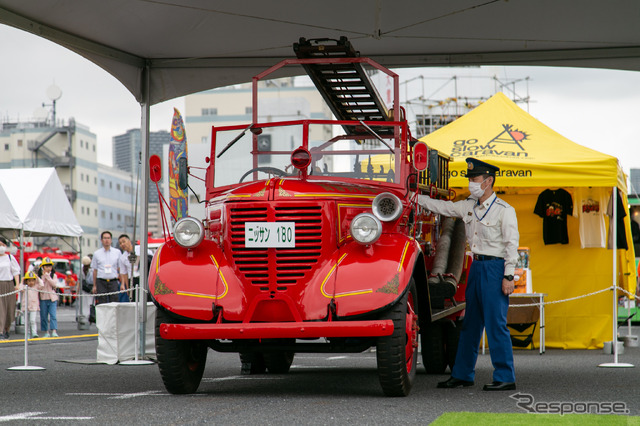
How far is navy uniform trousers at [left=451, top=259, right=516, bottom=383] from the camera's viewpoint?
8094mm

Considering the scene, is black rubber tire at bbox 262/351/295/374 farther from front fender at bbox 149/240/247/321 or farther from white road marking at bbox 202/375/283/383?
front fender at bbox 149/240/247/321

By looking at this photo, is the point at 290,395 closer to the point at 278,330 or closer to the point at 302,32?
the point at 278,330

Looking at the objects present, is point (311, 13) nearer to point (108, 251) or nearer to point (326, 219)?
point (326, 219)

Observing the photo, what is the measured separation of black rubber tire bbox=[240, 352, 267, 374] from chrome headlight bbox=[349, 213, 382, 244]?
10.5 feet

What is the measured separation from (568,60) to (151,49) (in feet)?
17.1

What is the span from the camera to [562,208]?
13.9 metres

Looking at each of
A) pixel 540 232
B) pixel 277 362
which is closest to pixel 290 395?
pixel 277 362

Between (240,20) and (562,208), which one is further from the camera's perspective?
(562,208)

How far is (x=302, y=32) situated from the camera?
10.9m

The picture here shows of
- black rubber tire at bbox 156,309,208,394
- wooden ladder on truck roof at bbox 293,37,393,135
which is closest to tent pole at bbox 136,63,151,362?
wooden ladder on truck roof at bbox 293,37,393,135

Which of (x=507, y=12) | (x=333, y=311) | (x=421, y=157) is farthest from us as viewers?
(x=507, y=12)

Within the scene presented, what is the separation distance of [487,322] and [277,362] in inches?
114

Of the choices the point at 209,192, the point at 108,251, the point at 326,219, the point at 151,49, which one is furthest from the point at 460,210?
the point at 108,251

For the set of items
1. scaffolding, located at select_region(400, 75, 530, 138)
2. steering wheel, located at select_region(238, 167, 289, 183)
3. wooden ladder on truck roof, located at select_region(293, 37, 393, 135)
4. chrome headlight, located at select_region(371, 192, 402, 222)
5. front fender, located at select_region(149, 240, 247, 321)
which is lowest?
front fender, located at select_region(149, 240, 247, 321)
